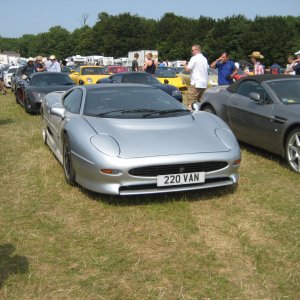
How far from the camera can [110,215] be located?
411cm

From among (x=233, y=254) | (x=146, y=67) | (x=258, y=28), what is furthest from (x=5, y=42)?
(x=233, y=254)

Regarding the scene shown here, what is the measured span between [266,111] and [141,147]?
8.67 ft

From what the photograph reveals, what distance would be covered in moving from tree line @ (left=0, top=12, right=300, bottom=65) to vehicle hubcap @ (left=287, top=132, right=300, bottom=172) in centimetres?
6321

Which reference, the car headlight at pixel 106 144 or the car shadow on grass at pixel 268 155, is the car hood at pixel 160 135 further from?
the car shadow on grass at pixel 268 155

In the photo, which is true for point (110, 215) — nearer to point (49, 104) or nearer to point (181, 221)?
point (181, 221)

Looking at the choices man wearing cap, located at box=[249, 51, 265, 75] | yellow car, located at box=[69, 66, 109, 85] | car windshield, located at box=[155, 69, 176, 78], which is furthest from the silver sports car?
car windshield, located at box=[155, 69, 176, 78]

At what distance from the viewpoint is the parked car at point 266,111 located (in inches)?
223

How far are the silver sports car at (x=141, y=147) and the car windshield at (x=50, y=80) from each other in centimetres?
645

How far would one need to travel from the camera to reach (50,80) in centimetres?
1162

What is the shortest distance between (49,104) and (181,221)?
362cm

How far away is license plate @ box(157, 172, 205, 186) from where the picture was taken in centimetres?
412

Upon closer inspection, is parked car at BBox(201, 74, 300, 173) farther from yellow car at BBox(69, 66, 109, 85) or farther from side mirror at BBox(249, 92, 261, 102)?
yellow car at BBox(69, 66, 109, 85)

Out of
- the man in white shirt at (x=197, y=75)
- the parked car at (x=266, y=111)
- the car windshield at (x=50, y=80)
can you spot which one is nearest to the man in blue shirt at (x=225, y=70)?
the man in white shirt at (x=197, y=75)

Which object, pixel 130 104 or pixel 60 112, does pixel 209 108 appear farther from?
pixel 60 112
